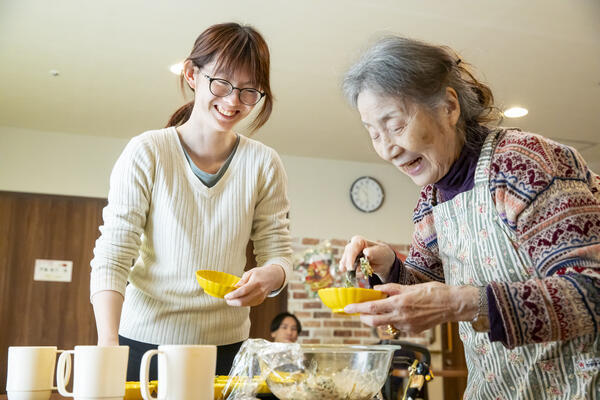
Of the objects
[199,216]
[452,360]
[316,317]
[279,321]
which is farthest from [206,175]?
[452,360]

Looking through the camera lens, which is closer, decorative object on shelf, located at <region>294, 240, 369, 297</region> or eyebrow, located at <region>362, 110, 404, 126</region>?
eyebrow, located at <region>362, 110, 404, 126</region>

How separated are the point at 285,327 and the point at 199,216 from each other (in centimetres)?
374

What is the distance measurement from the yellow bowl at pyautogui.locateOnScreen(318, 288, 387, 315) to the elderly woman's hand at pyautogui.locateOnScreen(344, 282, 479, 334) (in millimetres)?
30

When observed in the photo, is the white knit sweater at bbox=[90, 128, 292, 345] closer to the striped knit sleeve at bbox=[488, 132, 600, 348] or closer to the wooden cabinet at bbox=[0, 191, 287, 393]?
the striped knit sleeve at bbox=[488, 132, 600, 348]

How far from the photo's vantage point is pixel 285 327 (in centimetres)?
508

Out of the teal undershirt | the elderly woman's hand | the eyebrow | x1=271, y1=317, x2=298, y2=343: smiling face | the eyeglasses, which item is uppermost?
the eyeglasses

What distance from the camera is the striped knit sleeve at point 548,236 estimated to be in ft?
3.18

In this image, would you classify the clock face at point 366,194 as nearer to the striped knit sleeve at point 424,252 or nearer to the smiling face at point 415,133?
the striped knit sleeve at point 424,252

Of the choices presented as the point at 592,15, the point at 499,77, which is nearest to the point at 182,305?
the point at 592,15

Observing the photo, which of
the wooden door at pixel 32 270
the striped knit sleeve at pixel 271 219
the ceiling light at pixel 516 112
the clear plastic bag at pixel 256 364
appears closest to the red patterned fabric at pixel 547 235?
the clear plastic bag at pixel 256 364

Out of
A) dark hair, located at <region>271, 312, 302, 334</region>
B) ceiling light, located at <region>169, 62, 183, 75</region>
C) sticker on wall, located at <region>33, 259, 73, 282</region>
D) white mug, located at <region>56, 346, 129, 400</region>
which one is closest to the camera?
white mug, located at <region>56, 346, 129, 400</region>

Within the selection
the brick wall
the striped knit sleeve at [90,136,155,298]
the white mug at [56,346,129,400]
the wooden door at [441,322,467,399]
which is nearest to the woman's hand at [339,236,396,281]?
the striped knit sleeve at [90,136,155,298]

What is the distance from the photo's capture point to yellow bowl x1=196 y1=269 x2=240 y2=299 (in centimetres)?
124

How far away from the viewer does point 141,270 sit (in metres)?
1.48
